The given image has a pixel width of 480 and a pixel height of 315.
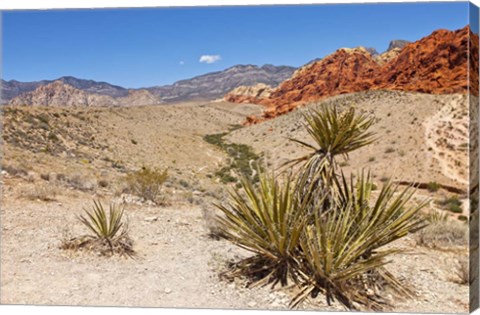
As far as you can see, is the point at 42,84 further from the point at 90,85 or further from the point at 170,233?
the point at 170,233

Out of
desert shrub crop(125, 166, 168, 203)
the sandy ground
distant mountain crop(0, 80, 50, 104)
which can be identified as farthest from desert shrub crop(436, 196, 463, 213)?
distant mountain crop(0, 80, 50, 104)

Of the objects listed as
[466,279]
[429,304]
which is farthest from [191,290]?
[466,279]

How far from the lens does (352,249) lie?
3430 millimetres

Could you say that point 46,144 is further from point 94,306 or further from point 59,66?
point 94,306

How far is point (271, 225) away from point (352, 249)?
66cm

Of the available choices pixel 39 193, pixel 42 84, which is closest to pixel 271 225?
pixel 42 84

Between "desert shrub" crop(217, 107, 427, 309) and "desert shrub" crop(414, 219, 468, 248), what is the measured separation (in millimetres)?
1422

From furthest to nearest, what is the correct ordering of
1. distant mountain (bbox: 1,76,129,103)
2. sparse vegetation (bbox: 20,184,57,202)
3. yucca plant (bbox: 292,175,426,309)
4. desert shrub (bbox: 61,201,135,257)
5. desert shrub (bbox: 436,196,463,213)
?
1. sparse vegetation (bbox: 20,184,57,202)
2. desert shrub (bbox: 436,196,463,213)
3. distant mountain (bbox: 1,76,129,103)
4. desert shrub (bbox: 61,201,135,257)
5. yucca plant (bbox: 292,175,426,309)

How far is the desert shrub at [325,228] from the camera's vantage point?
11.4 ft

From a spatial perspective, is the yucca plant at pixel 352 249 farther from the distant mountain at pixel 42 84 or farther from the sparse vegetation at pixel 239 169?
the distant mountain at pixel 42 84

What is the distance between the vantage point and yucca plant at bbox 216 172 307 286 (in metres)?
3.60

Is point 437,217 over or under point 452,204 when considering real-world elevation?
under

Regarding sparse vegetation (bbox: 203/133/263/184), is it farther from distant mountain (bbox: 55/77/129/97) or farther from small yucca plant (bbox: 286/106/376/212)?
distant mountain (bbox: 55/77/129/97)

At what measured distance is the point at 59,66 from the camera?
17.8 ft
